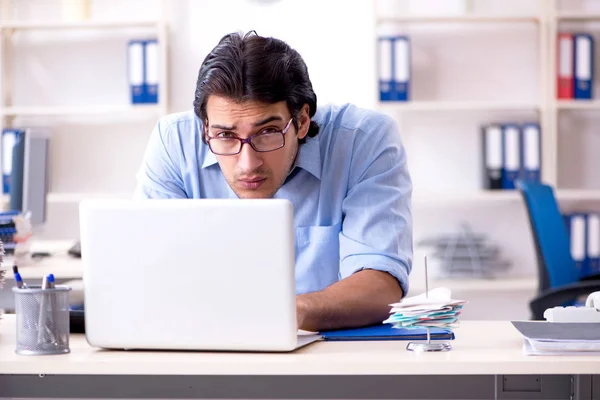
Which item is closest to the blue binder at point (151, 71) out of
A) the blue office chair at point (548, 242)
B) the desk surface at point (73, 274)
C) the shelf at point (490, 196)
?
the desk surface at point (73, 274)

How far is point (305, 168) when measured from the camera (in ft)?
6.26

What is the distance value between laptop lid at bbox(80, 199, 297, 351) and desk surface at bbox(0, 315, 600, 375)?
0.10 feet

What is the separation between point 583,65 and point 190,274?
10.6 ft

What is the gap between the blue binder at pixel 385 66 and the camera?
13.1 ft

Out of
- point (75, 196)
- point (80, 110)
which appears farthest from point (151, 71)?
point (75, 196)

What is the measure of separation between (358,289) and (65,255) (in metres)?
1.73

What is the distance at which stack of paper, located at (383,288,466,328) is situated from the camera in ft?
4.42

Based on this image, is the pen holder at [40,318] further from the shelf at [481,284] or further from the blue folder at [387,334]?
the shelf at [481,284]

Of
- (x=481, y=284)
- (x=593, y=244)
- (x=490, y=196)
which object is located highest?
(x=490, y=196)

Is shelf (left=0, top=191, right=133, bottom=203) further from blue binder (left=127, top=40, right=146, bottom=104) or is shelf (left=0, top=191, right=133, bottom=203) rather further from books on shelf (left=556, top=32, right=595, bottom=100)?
books on shelf (left=556, top=32, right=595, bottom=100)

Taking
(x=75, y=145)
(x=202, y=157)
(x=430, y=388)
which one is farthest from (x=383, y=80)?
(x=430, y=388)

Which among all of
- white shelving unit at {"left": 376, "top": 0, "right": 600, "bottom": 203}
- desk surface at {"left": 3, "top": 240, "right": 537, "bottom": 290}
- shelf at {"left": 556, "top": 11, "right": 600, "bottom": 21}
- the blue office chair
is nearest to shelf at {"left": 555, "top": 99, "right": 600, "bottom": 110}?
white shelving unit at {"left": 376, "top": 0, "right": 600, "bottom": 203}

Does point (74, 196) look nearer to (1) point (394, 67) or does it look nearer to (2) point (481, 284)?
(1) point (394, 67)

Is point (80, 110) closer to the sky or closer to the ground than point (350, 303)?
closer to the sky
